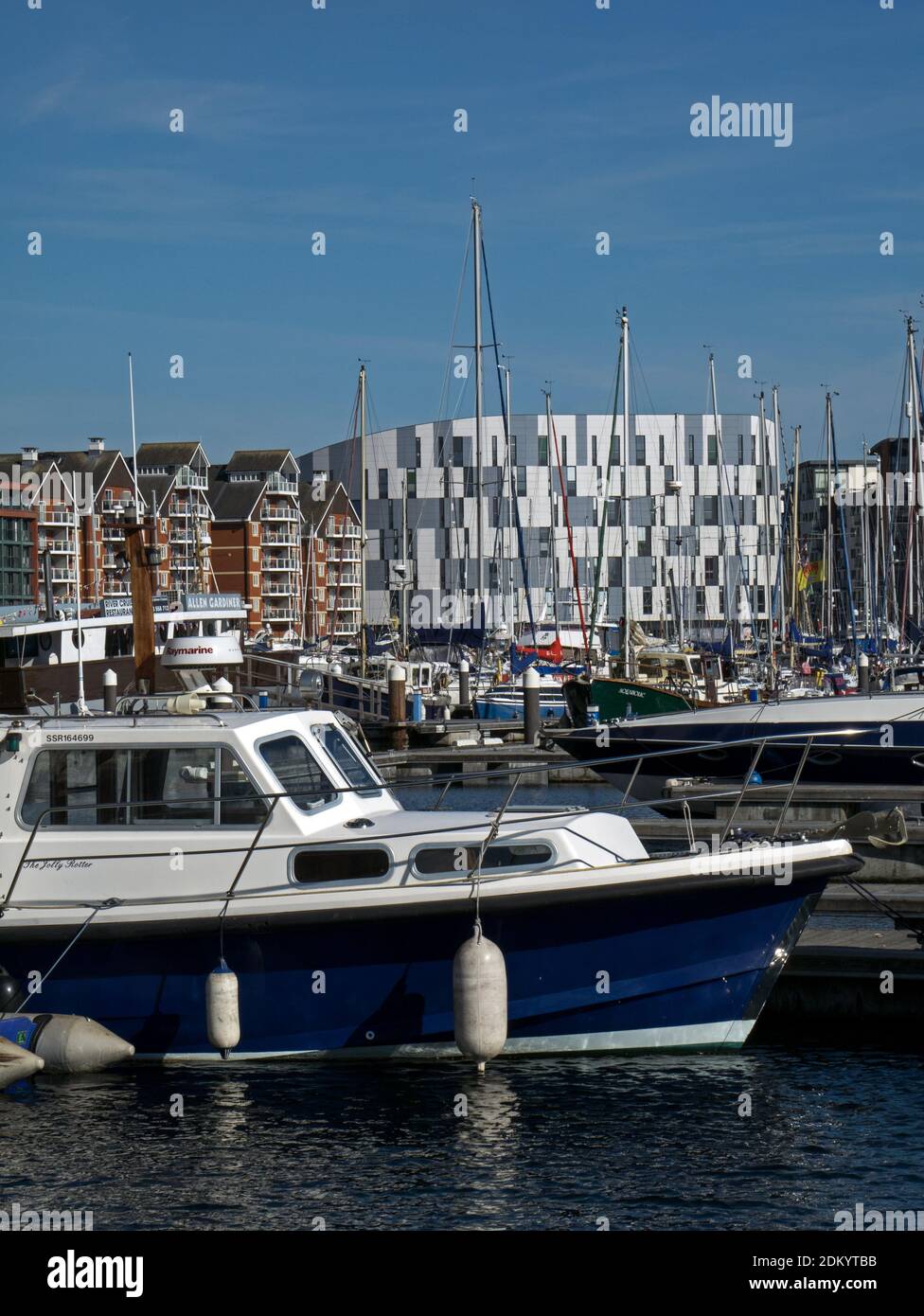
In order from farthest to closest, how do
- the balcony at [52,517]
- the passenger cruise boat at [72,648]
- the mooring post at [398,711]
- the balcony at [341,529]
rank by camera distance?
the balcony at [341,529] < the balcony at [52,517] < the passenger cruise boat at [72,648] < the mooring post at [398,711]

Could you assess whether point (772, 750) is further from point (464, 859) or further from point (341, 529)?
point (341, 529)

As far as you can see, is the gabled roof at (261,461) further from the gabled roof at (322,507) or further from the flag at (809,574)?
the flag at (809,574)

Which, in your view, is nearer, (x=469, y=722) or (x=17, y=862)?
(x=17, y=862)

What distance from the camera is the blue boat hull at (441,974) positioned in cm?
1302

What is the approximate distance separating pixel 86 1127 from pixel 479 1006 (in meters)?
3.13

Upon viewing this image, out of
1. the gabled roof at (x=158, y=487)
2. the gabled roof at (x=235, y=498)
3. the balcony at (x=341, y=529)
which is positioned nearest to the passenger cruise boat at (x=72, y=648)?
the gabled roof at (x=158, y=487)

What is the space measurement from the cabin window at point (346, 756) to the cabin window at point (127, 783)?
1101 millimetres

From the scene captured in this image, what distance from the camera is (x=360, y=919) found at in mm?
12906

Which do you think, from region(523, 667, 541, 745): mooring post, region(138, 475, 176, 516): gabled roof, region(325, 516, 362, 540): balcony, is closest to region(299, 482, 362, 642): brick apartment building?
region(325, 516, 362, 540): balcony

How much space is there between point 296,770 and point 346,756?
31.7 inches

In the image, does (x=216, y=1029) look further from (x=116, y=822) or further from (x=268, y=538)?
(x=268, y=538)

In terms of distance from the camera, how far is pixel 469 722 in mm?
45344
